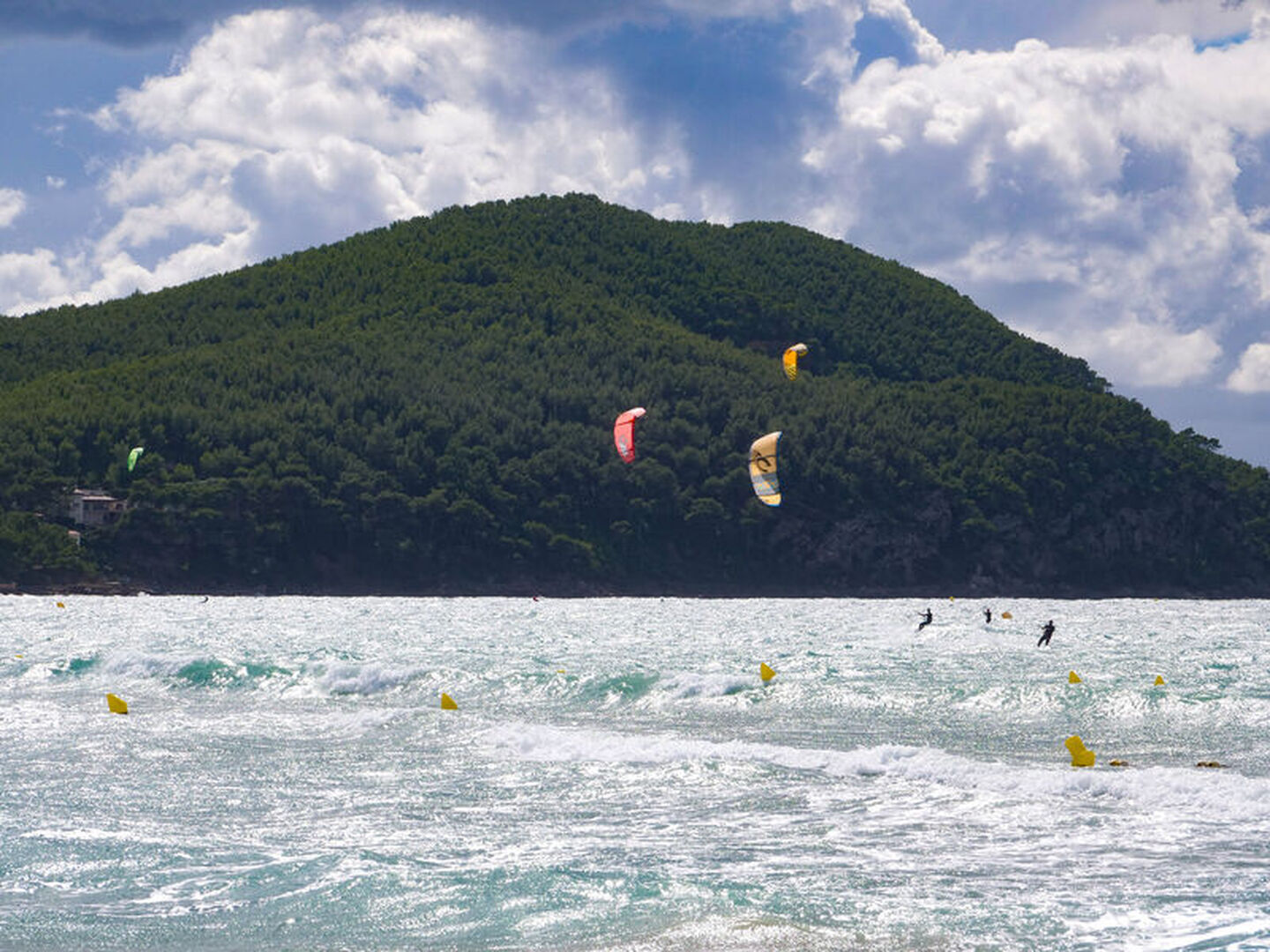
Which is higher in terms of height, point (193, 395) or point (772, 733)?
point (193, 395)

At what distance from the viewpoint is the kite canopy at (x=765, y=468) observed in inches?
1718

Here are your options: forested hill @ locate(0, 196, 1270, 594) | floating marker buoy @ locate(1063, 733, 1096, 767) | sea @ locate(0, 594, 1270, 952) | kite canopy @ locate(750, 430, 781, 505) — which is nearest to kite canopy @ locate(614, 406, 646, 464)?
kite canopy @ locate(750, 430, 781, 505)

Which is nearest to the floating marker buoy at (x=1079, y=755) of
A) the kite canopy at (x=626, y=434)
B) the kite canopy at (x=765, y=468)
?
the kite canopy at (x=765, y=468)

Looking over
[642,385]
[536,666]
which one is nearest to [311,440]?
[642,385]

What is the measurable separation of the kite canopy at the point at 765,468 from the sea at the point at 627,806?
25.9 feet

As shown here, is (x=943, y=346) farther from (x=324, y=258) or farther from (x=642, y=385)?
(x=324, y=258)

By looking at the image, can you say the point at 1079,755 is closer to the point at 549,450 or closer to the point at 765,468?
the point at 765,468

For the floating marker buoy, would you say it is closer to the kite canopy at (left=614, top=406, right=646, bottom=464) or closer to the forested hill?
the kite canopy at (left=614, top=406, right=646, bottom=464)

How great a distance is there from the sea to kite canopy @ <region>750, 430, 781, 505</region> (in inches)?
311

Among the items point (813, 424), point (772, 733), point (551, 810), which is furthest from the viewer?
point (813, 424)

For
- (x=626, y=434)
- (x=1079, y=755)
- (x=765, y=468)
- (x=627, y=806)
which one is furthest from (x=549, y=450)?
(x=627, y=806)

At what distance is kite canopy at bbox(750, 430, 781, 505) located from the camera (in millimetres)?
43625

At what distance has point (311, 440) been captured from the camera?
13088 centimetres

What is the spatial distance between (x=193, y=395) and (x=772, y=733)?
119 meters
